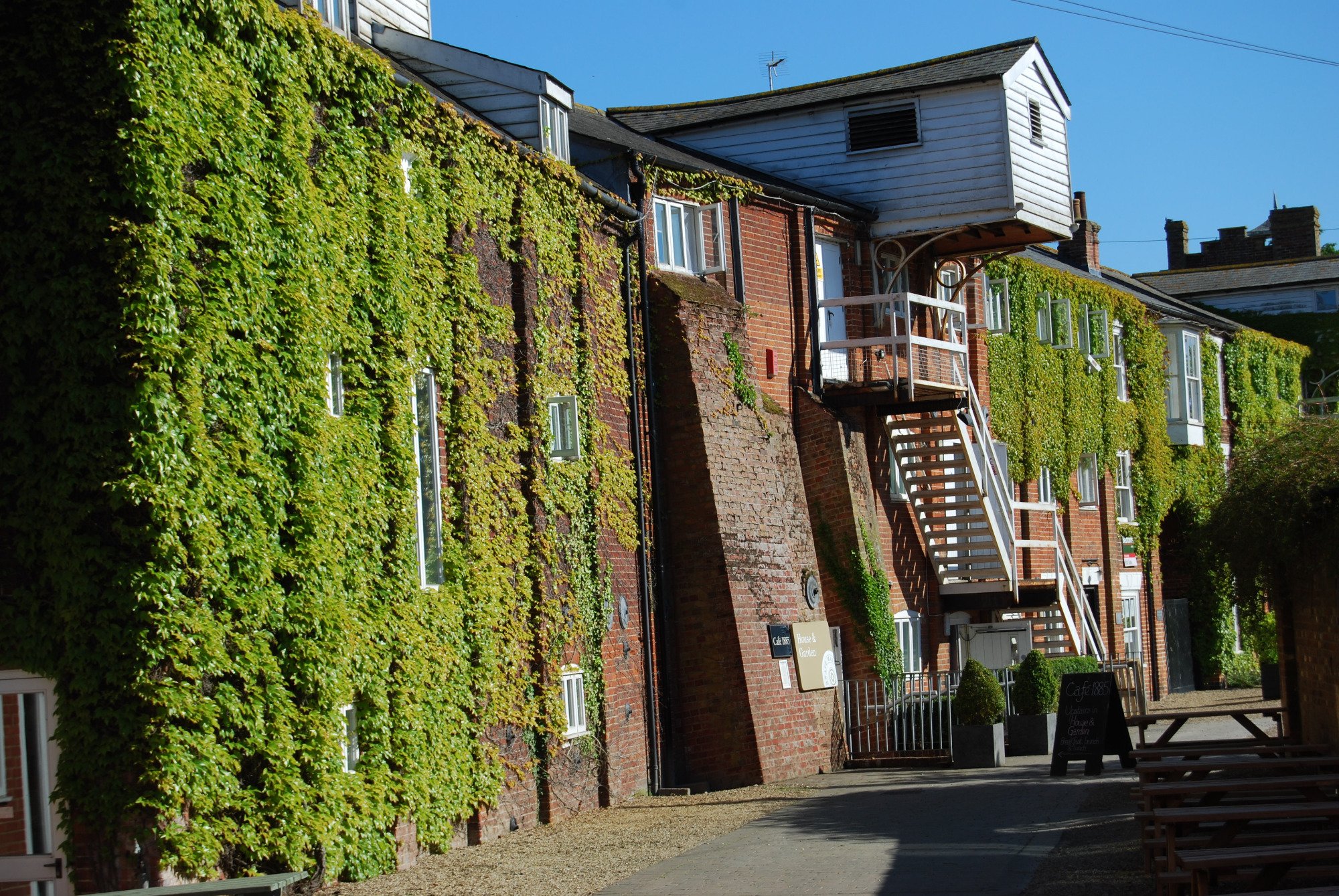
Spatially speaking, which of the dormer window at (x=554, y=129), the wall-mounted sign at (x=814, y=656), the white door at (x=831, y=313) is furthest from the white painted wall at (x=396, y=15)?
the wall-mounted sign at (x=814, y=656)

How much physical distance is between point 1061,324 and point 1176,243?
24.8 metres

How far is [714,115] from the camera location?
29.1m

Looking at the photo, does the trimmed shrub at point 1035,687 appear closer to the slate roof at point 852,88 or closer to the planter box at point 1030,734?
the planter box at point 1030,734

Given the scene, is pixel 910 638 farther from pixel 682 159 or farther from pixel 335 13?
pixel 335 13

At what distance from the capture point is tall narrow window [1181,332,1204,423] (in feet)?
130

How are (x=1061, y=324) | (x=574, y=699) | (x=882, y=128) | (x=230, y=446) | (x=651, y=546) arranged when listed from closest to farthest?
(x=230, y=446)
(x=574, y=699)
(x=651, y=546)
(x=882, y=128)
(x=1061, y=324)


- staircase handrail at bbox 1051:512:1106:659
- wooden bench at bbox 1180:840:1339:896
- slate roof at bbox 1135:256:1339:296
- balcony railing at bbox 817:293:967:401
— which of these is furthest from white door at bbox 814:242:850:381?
slate roof at bbox 1135:256:1339:296

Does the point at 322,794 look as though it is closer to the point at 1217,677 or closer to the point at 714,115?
the point at 714,115

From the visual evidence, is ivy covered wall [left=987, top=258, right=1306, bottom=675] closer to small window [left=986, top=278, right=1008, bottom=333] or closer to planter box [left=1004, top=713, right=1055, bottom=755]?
small window [left=986, top=278, right=1008, bottom=333]

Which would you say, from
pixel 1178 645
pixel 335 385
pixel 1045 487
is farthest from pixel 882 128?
pixel 1178 645

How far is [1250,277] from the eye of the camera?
4984 centimetres

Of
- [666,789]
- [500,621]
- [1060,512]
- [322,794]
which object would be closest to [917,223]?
[1060,512]

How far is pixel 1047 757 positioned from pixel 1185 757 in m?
7.37

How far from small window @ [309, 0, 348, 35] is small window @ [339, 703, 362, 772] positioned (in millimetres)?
8714
